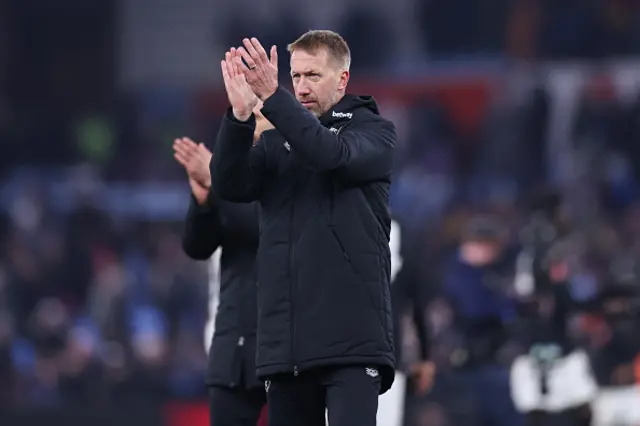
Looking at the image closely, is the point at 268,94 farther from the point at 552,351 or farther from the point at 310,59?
the point at 552,351

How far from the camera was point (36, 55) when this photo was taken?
20953 mm

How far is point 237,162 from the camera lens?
19.6 feet

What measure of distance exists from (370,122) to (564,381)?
5.30 m

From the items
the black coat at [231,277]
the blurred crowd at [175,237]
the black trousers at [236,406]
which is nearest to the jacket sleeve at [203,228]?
the black coat at [231,277]

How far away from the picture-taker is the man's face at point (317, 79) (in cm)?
594

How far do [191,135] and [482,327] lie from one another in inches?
342

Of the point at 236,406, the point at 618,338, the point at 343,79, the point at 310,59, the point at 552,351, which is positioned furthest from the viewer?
the point at 618,338

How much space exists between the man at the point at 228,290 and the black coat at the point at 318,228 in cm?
131

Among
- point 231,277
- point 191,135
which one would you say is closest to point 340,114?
point 231,277

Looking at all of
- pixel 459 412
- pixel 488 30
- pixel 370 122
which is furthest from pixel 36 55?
pixel 370 122

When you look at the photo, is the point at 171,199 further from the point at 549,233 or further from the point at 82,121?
the point at 549,233

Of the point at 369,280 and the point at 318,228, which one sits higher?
the point at 318,228

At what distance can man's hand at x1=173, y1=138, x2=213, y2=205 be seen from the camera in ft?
24.2

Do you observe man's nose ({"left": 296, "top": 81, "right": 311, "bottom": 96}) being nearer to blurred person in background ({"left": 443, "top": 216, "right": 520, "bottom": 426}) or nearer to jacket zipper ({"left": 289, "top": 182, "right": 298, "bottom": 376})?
jacket zipper ({"left": 289, "top": 182, "right": 298, "bottom": 376})
